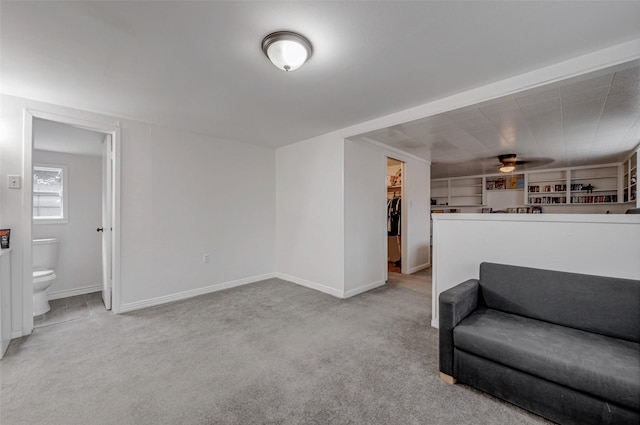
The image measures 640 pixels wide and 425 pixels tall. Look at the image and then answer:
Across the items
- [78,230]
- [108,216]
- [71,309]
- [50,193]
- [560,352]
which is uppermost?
[50,193]

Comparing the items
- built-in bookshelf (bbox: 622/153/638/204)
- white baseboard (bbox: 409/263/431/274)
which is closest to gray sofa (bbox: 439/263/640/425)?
white baseboard (bbox: 409/263/431/274)

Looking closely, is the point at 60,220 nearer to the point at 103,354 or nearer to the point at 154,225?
the point at 154,225

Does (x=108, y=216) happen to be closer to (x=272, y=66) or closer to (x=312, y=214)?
(x=312, y=214)

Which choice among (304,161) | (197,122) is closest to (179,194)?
(197,122)

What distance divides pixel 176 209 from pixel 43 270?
1.82 metres

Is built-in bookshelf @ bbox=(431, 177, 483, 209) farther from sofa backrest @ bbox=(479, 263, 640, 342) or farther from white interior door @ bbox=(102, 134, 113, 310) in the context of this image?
white interior door @ bbox=(102, 134, 113, 310)

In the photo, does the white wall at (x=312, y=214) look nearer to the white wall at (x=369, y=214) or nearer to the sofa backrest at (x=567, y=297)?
the white wall at (x=369, y=214)

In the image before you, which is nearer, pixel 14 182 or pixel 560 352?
pixel 560 352

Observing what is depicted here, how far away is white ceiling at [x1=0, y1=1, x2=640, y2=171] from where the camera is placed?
155 centimetres

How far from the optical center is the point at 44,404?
1693 mm

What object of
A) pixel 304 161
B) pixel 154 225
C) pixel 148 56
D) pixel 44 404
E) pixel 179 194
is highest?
pixel 148 56

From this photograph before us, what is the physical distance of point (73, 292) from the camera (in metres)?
4.02

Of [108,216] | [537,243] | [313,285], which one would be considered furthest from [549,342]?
[108,216]

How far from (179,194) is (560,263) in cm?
418
